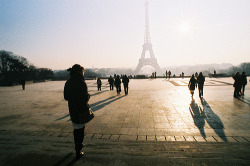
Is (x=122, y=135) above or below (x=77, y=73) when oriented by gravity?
below

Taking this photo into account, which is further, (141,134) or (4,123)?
(4,123)

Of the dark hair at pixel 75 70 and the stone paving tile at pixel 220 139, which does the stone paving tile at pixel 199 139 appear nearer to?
the stone paving tile at pixel 220 139

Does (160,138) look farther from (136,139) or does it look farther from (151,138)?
(136,139)

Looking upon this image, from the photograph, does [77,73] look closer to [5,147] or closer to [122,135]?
[122,135]

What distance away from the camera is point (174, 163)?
7.77 feet

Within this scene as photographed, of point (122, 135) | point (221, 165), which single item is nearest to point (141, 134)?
point (122, 135)

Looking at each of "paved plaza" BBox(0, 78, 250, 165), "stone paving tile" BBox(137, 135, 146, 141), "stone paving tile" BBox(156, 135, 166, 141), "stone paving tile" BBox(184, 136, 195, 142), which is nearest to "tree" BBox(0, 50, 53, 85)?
"paved plaza" BBox(0, 78, 250, 165)

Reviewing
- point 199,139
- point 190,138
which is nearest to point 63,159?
point 190,138

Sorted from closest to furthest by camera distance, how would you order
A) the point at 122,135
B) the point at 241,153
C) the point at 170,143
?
the point at 241,153 < the point at 170,143 < the point at 122,135

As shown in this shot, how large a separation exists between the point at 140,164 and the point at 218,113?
466cm

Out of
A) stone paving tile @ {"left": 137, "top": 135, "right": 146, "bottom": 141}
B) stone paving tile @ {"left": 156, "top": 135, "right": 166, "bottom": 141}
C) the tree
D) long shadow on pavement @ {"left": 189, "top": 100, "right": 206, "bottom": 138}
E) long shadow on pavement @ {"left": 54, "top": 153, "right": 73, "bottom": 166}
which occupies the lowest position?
stone paving tile @ {"left": 156, "top": 135, "right": 166, "bottom": 141}

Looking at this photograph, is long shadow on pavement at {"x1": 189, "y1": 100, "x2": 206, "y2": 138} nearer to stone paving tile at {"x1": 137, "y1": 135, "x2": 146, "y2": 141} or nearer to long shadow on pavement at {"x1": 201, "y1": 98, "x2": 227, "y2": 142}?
long shadow on pavement at {"x1": 201, "y1": 98, "x2": 227, "y2": 142}

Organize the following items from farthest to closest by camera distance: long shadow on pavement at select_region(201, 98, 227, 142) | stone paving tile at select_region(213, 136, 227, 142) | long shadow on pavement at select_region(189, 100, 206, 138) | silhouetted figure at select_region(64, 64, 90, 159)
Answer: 1. long shadow on pavement at select_region(189, 100, 206, 138)
2. long shadow on pavement at select_region(201, 98, 227, 142)
3. stone paving tile at select_region(213, 136, 227, 142)
4. silhouetted figure at select_region(64, 64, 90, 159)

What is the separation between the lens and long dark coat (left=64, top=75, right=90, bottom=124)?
2641 millimetres
